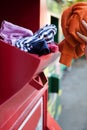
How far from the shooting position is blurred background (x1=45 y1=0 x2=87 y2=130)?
6.60 ft

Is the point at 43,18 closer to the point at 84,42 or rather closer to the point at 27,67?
the point at 84,42

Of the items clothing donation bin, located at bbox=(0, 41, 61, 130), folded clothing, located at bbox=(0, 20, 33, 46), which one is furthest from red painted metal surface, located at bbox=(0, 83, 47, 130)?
folded clothing, located at bbox=(0, 20, 33, 46)

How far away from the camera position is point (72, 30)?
2.25 ft

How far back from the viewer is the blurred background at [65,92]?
201 centimetres

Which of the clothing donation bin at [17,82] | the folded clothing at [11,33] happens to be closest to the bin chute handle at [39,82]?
the clothing donation bin at [17,82]

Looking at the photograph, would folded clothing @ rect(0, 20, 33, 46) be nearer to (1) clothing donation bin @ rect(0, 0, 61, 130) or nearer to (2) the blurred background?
(1) clothing donation bin @ rect(0, 0, 61, 130)

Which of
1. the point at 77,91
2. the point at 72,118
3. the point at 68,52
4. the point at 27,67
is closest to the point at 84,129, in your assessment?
the point at 72,118

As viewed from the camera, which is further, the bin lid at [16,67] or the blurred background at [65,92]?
the blurred background at [65,92]

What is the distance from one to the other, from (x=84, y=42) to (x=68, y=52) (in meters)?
0.05

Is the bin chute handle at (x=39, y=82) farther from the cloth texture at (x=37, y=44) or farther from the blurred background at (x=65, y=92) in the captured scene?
the blurred background at (x=65, y=92)

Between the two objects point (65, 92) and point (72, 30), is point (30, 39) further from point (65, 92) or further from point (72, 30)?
point (65, 92)

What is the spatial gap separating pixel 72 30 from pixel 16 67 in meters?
0.19

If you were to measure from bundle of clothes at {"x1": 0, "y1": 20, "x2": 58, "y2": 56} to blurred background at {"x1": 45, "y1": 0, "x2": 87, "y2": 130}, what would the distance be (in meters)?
0.85

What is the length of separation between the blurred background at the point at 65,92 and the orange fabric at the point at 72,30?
81cm
